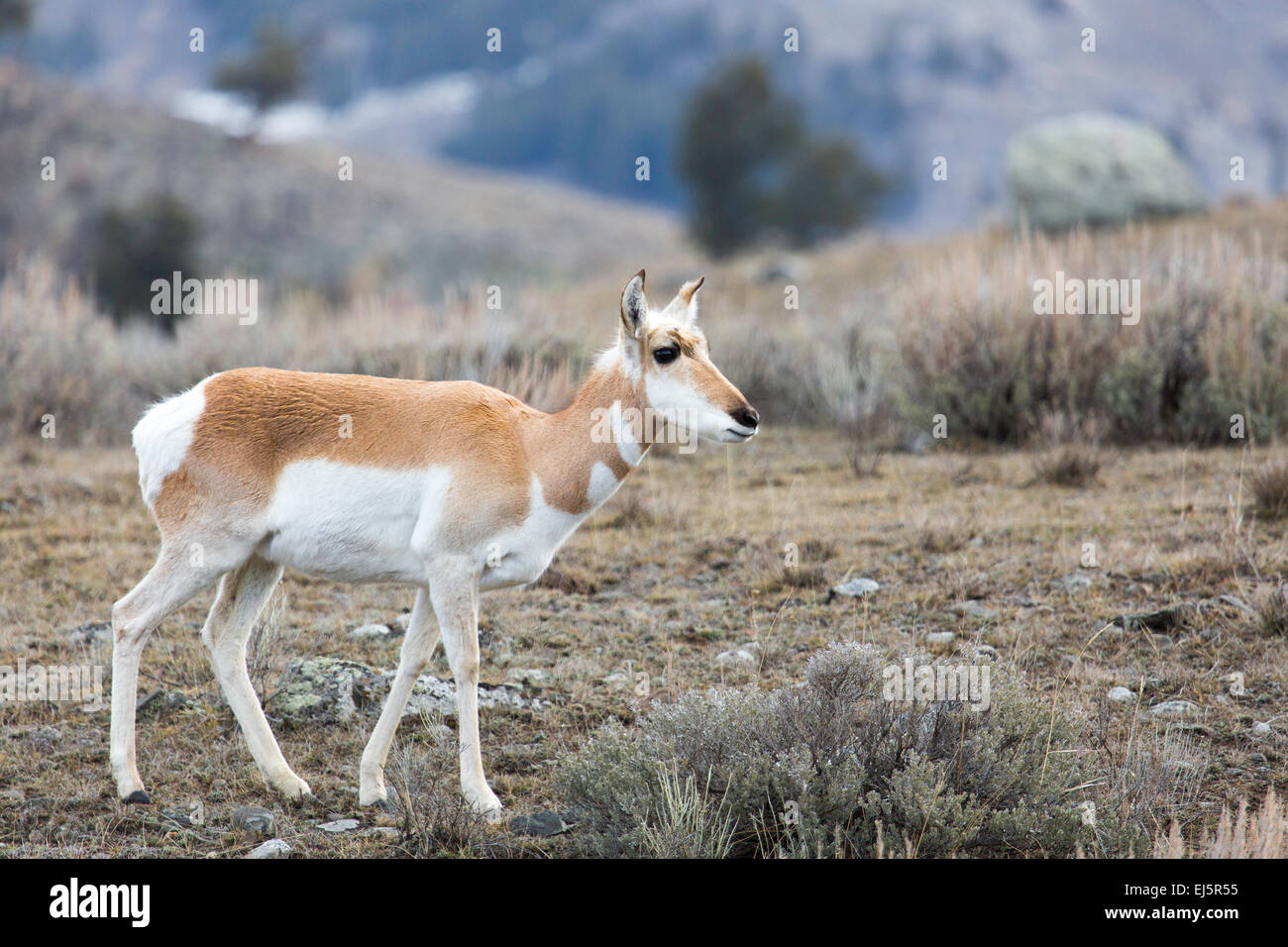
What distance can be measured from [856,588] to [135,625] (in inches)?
168

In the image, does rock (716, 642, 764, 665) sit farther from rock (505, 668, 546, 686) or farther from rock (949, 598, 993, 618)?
rock (949, 598, 993, 618)

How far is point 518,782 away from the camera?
220 inches

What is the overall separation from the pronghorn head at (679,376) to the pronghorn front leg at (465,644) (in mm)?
1061

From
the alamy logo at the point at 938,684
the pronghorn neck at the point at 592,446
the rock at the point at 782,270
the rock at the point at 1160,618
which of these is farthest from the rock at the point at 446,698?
the rock at the point at 782,270

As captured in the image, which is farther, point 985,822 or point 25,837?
point 25,837

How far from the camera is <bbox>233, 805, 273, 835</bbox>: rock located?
508cm

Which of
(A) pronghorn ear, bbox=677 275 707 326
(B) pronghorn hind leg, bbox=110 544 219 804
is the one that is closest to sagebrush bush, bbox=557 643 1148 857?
(A) pronghorn ear, bbox=677 275 707 326

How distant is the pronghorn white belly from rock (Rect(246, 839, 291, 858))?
3.67 ft

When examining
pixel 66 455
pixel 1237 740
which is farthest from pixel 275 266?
pixel 1237 740

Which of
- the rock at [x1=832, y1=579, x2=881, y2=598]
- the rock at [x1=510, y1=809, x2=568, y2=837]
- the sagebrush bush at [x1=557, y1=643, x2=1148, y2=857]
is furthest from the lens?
the rock at [x1=832, y1=579, x2=881, y2=598]

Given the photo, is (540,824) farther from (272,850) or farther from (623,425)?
(623,425)

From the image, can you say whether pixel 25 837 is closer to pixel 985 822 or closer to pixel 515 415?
pixel 515 415

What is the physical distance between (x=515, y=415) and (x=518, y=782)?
64.0 inches

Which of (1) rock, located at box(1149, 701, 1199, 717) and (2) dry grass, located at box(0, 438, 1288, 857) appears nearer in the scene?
(2) dry grass, located at box(0, 438, 1288, 857)
